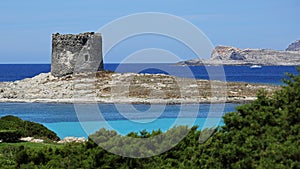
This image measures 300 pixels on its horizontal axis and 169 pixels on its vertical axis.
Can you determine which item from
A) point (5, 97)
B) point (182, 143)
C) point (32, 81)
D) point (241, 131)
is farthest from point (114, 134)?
point (32, 81)

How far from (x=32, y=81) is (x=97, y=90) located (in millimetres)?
6818

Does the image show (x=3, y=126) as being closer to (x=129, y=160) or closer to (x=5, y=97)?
(x=129, y=160)

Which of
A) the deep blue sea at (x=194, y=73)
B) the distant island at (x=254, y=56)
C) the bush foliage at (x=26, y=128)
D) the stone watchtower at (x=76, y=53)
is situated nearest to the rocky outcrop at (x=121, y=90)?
the stone watchtower at (x=76, y=53)

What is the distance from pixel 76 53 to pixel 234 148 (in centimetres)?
3318

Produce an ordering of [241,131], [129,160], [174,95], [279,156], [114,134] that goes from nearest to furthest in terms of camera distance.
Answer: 1. [279,156]
2. [241,131]
3. [129,160]
4. [114,134]
5. [174,95]

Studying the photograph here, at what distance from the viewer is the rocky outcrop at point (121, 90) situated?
1374 inches

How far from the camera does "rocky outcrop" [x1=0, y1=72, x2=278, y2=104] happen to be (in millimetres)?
34906

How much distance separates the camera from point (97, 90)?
119 feet

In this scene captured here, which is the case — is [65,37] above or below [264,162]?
above

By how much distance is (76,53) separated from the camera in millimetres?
39500

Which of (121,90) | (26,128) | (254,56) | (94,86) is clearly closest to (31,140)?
(26,128)

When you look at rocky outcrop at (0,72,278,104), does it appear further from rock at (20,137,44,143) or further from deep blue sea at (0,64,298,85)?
rock at (20,137,44,143)

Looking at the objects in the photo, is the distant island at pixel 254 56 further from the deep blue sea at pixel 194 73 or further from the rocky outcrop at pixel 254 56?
the deep blue sea at pixel 194 73

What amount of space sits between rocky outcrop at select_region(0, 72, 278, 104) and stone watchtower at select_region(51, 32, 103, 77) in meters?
0.63
